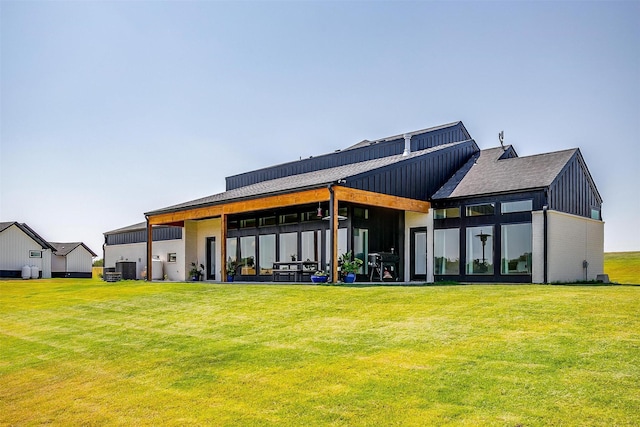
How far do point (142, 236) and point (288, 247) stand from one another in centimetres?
1548

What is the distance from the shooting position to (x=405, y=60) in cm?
1802

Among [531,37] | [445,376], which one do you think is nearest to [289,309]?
[445,376]

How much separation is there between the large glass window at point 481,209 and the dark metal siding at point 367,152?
476 centimetres

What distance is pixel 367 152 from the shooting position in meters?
22.4

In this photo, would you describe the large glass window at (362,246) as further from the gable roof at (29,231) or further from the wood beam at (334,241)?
the gable roof at (29,231)

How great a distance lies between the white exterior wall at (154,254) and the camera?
2595 cm

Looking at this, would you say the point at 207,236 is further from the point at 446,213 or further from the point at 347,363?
the point at 347,363

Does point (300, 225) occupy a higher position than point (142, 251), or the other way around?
point (300, 225)

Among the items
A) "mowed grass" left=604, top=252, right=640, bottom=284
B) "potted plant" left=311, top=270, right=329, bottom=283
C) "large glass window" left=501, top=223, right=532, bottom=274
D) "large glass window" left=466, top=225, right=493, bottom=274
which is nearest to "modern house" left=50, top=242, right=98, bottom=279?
"potted plant" left=311, top=270, right=329, bottom=283

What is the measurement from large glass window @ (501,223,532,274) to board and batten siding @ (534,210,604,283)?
25.0 inches

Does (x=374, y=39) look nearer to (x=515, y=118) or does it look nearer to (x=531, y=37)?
(x=531, y=37)

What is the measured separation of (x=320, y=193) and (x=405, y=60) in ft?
19.0

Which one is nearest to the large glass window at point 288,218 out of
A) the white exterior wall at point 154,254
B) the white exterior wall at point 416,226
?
the white exterior wall at point 416,226

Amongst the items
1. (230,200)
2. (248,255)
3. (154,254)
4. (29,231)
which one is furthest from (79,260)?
(230,200)
